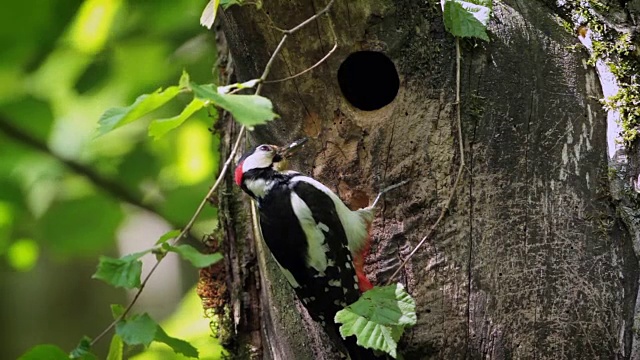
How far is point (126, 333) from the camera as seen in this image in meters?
2.10

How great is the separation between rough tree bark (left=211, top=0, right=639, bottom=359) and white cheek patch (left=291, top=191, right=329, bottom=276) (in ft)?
0.46

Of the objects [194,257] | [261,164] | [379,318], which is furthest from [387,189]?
[194,257]

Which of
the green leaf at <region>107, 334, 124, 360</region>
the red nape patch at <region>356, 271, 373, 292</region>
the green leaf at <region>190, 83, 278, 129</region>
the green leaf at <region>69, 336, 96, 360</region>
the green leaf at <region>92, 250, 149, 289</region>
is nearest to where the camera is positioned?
the green leaf at <region>190, 83, 278, 129</region>

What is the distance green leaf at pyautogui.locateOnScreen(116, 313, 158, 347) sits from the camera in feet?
6.81

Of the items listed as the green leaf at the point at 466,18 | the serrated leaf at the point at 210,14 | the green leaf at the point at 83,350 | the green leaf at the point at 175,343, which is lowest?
the green leaf at the point at 83,350

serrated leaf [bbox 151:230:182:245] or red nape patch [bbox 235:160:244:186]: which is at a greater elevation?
red nape patch [bbox 235:160:244:186]

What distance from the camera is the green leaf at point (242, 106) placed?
171cm

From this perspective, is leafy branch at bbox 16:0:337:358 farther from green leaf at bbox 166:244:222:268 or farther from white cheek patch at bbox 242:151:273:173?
white cheek patch at bbox 242:151:273:173

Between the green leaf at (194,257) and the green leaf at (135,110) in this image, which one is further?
the green leaf at (194,257)

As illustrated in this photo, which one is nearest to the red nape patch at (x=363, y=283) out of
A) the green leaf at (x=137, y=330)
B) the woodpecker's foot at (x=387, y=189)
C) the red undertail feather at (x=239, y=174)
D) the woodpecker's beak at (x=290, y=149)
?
the woodpecker's foot at (x=387, y=189)

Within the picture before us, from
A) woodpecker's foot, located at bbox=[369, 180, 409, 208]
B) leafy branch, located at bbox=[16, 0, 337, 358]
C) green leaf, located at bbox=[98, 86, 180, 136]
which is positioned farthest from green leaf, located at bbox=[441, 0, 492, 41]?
green leaf, located at bbox=[98, 86, 180, 136]

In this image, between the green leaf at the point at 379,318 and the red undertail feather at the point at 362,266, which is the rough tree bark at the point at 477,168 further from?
A: the green leaf at the point at 379,318

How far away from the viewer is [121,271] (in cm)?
202

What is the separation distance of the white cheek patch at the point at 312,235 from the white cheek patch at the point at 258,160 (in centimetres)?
15
